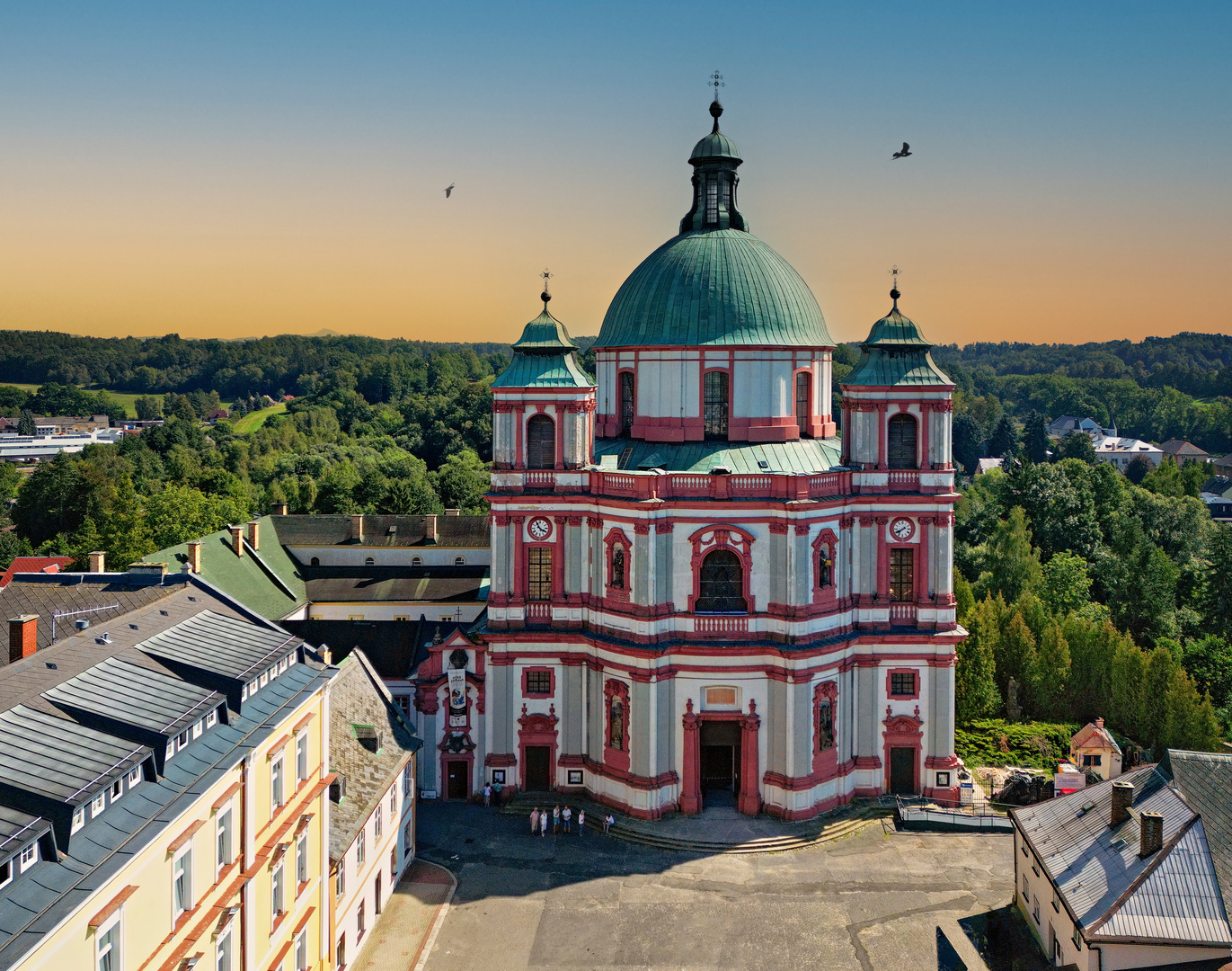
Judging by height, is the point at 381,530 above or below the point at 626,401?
below

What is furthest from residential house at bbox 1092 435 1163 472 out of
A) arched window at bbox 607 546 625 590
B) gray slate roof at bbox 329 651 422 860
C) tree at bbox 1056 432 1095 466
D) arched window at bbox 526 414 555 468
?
gray slate roof at bbox 329 651 422 860

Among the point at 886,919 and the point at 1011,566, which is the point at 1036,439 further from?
the point at 886,919

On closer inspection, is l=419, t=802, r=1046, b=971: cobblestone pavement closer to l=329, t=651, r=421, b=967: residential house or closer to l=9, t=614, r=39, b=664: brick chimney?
l=329, t=651, r=421, b=967: residential house

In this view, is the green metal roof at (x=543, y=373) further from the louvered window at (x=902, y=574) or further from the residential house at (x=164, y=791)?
the residential house at (x=164, y=791)

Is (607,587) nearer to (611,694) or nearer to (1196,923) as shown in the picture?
(611,694)

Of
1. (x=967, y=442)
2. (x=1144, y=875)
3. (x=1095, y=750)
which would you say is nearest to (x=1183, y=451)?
(x=967, y=442)

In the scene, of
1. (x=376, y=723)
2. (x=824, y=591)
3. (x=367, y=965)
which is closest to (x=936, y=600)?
(x=824, y=591)

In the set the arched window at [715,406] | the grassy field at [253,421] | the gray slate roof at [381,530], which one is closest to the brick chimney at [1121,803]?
the arched window at [715,406]
